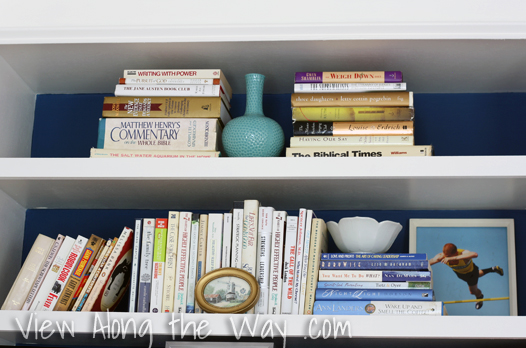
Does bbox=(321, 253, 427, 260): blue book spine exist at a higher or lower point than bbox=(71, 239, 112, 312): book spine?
higher

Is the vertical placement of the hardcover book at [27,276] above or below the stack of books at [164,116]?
below

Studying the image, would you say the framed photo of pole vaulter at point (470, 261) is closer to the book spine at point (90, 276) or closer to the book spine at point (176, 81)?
the book spine at point (176, 81)

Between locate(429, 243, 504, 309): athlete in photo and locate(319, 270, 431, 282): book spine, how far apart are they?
0.28m

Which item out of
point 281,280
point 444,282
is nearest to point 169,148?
point 281,280

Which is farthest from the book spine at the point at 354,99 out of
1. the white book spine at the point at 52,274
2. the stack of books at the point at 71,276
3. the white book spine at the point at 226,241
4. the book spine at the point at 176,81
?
the white book spine at the point at 52,274

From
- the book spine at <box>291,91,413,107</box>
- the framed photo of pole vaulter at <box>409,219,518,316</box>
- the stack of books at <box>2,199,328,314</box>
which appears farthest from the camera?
the framed photo of pole vaulter at <box>409,219,518,316</box>

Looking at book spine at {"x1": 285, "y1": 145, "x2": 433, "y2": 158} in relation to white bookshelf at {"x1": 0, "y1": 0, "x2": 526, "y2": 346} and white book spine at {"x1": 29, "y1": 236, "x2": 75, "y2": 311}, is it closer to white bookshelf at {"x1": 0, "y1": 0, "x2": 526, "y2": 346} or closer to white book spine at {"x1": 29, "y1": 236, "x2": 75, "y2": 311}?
white bookshelf at {"x1": 0, "y1": 0, "x2": 526, "y2": 346}

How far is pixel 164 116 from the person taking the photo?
1.38 metres

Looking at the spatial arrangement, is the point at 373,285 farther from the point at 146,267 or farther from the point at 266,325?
the point at 146,267

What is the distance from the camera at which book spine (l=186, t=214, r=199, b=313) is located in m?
1.25

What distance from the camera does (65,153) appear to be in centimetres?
167

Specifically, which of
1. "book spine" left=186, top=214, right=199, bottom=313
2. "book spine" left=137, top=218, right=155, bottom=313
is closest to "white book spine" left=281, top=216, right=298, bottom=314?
"book spine" left=186, top=214, right=199, bottom=313

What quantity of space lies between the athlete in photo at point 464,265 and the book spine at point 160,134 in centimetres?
69

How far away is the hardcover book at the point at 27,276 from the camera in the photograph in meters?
1.28
